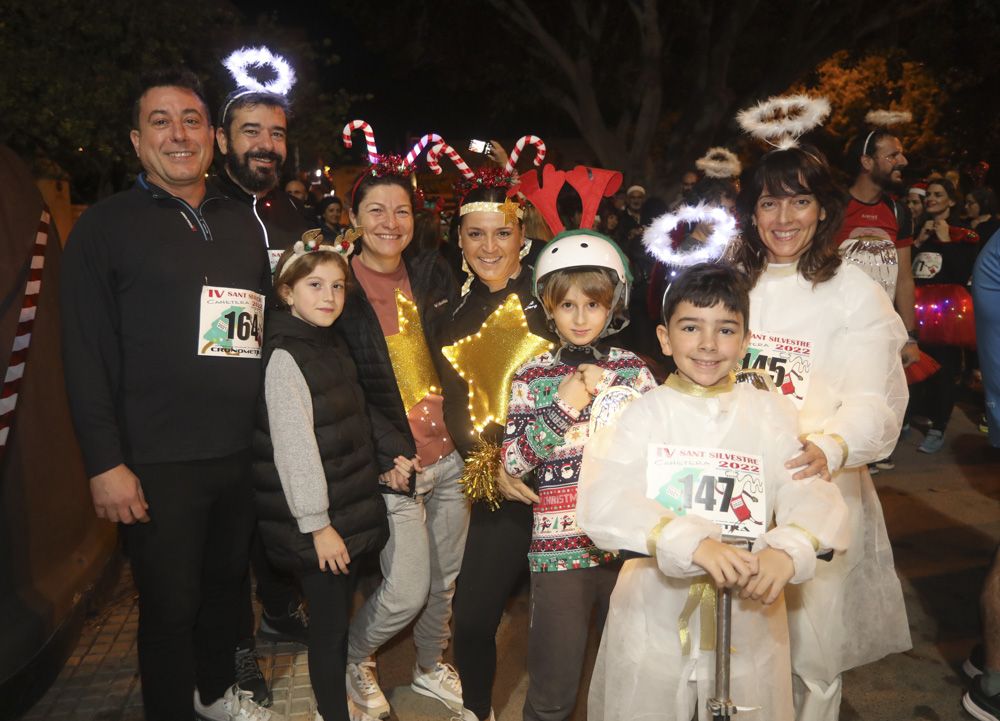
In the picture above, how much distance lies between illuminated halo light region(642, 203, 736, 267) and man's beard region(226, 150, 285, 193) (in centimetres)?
177

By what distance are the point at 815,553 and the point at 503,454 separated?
1064 millimetres

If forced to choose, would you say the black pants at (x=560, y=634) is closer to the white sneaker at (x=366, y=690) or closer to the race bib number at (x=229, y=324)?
the white sneaker at (x=366, y=690)

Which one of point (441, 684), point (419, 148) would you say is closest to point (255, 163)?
point (419, 148)

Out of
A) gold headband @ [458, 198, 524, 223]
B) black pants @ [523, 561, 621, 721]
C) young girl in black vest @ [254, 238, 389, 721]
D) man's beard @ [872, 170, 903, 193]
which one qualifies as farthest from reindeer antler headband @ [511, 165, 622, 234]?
man's beard @ [872, 170, 903, 193]

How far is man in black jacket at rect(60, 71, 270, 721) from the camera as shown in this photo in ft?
8.79

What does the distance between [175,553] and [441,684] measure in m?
1.37

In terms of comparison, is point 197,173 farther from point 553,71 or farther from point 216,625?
point 553,71

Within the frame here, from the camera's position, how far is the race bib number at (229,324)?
2.83 m

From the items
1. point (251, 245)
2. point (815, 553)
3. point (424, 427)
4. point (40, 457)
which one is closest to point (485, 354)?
point (424, 427)

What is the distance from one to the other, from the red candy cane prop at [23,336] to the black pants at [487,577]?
6.95ft

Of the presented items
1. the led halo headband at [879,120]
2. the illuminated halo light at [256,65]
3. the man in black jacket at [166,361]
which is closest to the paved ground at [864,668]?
the man in black jacket at [166,361]

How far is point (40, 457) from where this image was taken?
3771 millimetres

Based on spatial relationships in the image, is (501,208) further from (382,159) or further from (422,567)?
(422,567)

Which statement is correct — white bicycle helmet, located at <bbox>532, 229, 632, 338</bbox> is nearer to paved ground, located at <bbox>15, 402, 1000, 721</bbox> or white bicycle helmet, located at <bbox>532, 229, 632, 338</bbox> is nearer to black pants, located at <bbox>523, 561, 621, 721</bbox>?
black pants, located at <bbox>523, 561, 621, 721</bbox>
